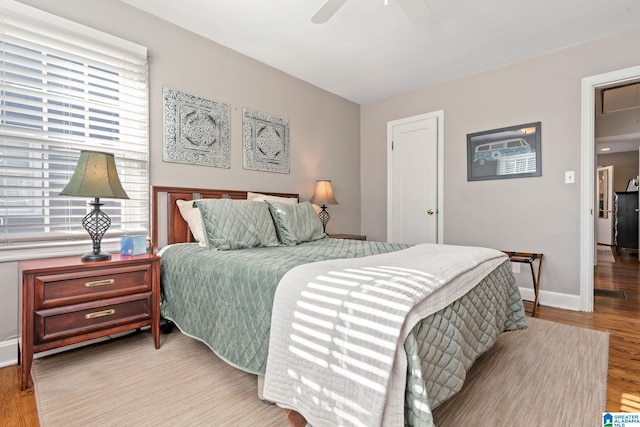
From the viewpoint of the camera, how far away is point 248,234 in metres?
2.41

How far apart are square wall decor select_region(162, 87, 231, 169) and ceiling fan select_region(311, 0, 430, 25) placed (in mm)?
1322

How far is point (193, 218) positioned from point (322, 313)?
177 centimetres

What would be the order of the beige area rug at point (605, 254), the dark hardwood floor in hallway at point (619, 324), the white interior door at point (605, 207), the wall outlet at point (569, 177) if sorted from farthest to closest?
the white interior door at point (605, 207), the beige area rug at point (605, 254), the wall outlet at point (569, 177), the dark hardwood floor in hallway at point (619, 324)

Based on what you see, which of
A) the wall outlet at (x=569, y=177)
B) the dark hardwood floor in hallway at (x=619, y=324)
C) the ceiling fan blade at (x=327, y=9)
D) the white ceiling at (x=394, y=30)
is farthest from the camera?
the wall outlet at (x=569, y=177)

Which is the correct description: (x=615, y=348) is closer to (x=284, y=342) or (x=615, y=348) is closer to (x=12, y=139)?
(x=284, y=342)

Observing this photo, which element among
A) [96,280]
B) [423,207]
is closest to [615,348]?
[423,207]

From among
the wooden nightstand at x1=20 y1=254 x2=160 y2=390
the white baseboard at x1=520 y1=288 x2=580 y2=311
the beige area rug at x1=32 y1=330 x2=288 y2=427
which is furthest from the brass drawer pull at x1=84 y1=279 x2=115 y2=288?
the white baseboard at x1=520 y1=288 x2=580 y2=311

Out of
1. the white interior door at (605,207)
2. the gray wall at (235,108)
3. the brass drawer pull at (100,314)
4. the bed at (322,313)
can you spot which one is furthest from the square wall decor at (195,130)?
the white interior door at (605,207)

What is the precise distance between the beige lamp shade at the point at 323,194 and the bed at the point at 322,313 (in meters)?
1.19

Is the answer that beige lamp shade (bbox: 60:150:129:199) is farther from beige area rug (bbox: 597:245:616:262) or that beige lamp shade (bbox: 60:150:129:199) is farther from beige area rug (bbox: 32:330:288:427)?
beige area rug (bbox: 597:245:616:262)

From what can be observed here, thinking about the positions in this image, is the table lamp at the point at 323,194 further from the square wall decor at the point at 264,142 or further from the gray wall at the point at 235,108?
the square wall decor at the point at 264,142

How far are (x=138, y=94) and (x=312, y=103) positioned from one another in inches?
80.5

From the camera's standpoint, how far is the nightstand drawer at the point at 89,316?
5.75ft

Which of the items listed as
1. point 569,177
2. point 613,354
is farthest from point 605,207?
point 613,354
